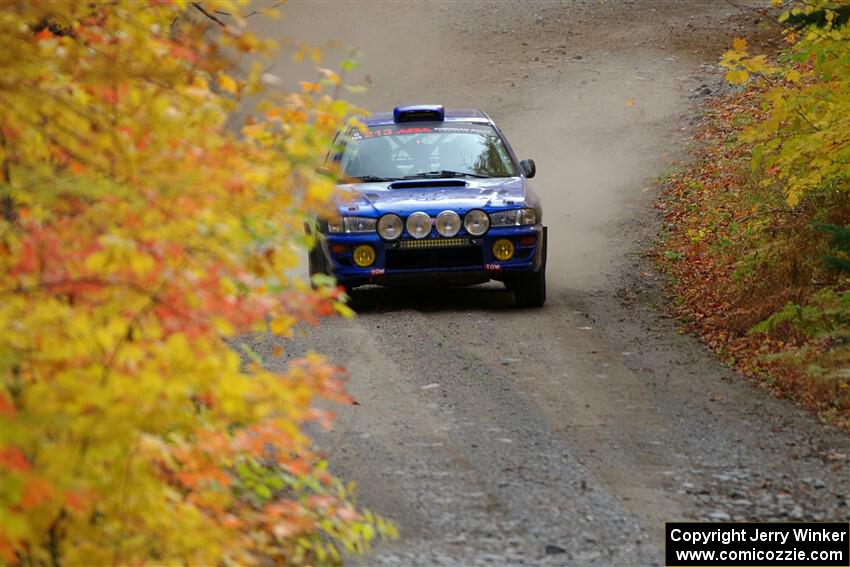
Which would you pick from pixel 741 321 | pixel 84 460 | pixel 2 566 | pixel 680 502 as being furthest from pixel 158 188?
pixel 741 321

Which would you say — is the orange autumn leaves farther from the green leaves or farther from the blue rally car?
the blue rally car

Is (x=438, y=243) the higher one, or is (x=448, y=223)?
(x=448, y=223)

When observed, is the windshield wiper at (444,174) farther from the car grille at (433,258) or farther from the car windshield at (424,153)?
the car grille at (433,258)

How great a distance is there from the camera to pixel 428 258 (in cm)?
1164

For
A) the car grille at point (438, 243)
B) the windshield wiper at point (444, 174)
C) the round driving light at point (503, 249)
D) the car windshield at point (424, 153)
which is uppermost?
the car windshield at point (424, 153)

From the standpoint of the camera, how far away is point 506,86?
92.8 ft

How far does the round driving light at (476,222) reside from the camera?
1152cm

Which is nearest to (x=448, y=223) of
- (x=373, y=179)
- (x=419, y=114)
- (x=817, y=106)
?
(x=373, y=179)

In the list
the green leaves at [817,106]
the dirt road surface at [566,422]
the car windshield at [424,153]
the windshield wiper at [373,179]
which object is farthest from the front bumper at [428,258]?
the green leaves at [817,106]

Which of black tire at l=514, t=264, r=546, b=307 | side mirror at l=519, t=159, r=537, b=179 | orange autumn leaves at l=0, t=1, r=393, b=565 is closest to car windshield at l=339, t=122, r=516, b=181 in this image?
side mirror at l=519, t=159, r=537, b=179

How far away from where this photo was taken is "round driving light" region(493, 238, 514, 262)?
38.1 feet

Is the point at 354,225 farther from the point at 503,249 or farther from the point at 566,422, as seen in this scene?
the point at 566,422

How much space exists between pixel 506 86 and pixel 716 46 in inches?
197

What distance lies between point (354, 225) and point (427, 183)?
0.96 m
